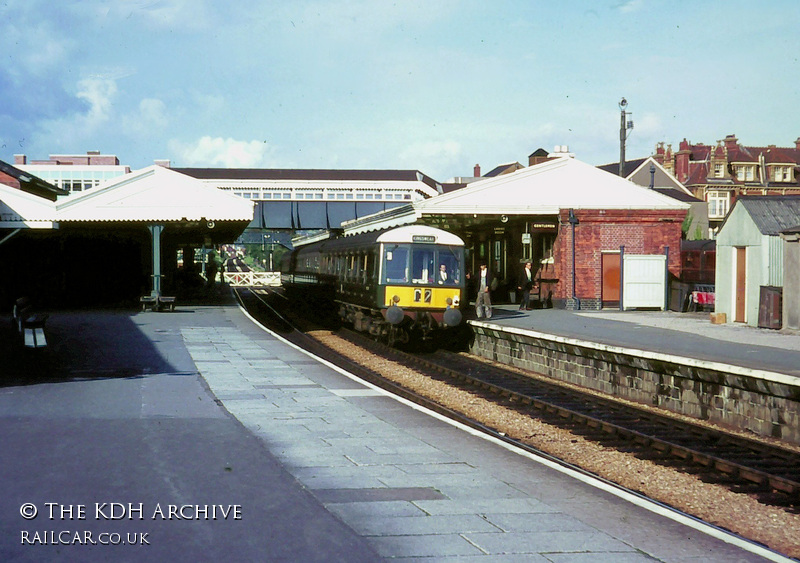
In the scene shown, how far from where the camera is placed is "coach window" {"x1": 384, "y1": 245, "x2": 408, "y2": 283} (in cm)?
2131

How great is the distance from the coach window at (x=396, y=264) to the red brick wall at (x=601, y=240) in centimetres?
1013

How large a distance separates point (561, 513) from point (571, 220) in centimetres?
2357

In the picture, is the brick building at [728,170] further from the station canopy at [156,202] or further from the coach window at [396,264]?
the coach window at [396,264]

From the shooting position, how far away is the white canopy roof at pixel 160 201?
2916 centimetres

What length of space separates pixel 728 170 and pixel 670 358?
70.4 m

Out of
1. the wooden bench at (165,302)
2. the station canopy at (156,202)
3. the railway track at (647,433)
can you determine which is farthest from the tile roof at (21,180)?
the railway track at (647,433)

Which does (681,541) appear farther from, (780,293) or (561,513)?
(780,293)

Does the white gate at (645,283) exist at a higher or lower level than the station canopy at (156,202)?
lower

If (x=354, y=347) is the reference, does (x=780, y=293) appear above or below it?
above

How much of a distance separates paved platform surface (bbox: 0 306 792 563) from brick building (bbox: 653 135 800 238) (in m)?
68.5

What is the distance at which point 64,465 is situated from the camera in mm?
7547

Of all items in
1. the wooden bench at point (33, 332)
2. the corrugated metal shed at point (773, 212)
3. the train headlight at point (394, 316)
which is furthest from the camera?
the corrugated metal shed at point (773, 212)

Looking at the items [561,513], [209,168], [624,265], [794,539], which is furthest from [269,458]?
[209,168]

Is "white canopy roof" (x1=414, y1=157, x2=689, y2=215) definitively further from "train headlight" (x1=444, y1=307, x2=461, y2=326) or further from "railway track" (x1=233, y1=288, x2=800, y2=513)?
"railway track" (x1=233, y1=288, x2=800, y2=513)
